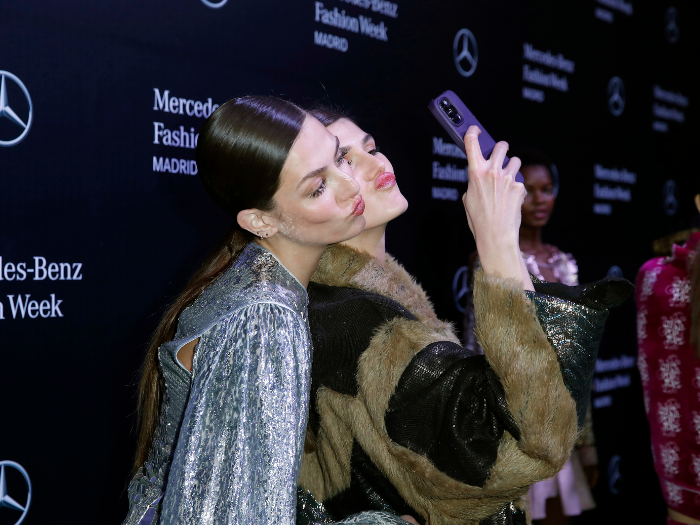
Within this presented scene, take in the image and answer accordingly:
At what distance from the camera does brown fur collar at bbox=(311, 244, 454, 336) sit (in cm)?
149

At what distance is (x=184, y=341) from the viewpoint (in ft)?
3.75

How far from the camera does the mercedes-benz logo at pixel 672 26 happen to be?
5164mm

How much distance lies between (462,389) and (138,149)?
1.51m

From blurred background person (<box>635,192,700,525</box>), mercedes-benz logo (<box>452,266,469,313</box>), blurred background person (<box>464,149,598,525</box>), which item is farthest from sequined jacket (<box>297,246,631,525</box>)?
mercedes-benz logo (<box>452,266,469,313</box>)

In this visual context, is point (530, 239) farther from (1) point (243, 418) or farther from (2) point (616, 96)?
(1) point (243, 418)

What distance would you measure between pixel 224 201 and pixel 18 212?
102cm

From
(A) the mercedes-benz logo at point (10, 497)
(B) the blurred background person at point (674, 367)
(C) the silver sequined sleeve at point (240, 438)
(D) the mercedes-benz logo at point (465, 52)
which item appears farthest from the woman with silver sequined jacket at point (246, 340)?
(D) the mercedes-benz logo at point (465, 52)

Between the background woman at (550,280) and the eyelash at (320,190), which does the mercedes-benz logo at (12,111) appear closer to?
the eyelash at (320,190)

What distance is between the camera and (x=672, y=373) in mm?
2479

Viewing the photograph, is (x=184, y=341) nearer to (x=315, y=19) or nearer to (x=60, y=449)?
(x=60, y=449)

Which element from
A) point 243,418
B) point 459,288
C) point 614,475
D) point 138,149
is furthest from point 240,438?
point 614,475

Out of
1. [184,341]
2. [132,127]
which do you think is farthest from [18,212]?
[184,341]

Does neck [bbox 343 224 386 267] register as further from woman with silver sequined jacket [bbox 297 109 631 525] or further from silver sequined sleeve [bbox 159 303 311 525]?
silver sequined sleeve [bbox 159 303 311 525]

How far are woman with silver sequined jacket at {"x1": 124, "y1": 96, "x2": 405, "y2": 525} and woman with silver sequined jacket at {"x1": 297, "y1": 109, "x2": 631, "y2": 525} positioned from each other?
133 millimetres
